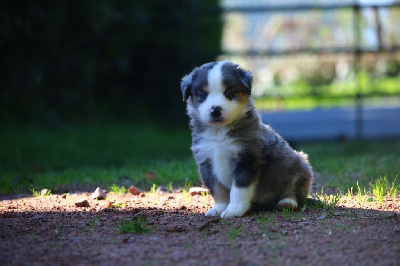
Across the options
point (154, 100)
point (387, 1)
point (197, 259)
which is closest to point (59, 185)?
point (197, 259)

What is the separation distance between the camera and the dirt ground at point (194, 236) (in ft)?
11.6

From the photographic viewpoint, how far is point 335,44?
11.9 metres

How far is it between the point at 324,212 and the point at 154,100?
333 inches

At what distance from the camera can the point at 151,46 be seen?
12.6 m

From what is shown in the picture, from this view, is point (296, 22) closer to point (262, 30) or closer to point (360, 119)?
point (262, 30)

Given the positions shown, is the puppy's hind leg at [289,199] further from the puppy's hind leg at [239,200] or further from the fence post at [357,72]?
the fence post at [357,72]

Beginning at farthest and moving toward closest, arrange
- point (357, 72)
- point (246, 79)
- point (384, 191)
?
1. point (357, 72)
2. point (384, 191)
3. point (246, 79)

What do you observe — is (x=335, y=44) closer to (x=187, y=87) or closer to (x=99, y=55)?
(x=99, y=55)

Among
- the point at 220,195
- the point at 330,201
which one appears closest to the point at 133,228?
the point at 220,195

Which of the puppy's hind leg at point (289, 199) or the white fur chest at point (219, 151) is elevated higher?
the white fur chest at point (219, 151)

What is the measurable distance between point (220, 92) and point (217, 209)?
945 millimetres

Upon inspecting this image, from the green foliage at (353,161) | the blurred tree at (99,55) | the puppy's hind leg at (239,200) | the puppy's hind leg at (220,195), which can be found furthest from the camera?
the blurred tree at (99,55)

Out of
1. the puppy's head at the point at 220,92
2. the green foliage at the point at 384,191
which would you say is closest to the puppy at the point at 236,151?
the puppy's head at the point at 220,92

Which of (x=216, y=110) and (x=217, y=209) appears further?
(x=217, y=209)
